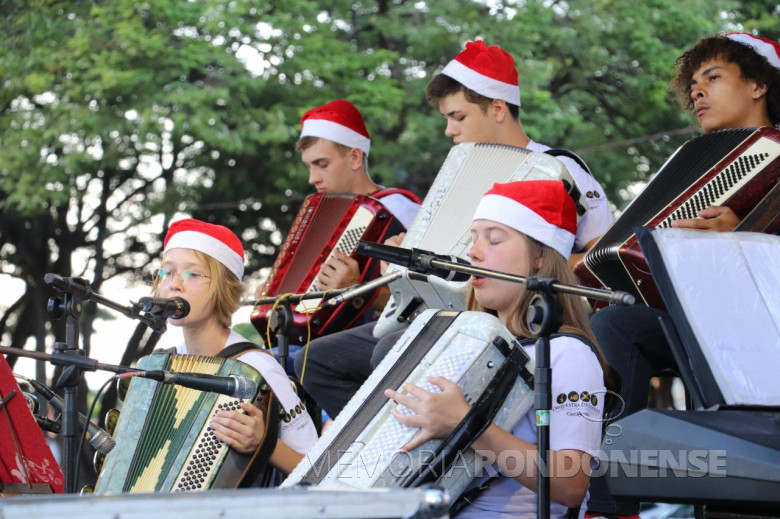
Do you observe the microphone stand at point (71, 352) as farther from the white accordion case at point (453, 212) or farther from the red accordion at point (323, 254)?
the red accordion at point (323, 254)

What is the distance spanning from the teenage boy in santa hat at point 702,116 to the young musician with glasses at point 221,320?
112 cm

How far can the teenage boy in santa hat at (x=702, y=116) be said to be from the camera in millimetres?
3844

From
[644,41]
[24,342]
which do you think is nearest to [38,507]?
[644,41]

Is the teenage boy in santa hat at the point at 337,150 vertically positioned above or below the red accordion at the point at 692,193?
above

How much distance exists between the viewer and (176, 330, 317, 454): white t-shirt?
12.7 ft

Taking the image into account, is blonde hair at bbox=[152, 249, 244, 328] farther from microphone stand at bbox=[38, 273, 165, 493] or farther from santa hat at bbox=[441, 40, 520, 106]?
santa hat at bbox=[441, 40, 520, 106]

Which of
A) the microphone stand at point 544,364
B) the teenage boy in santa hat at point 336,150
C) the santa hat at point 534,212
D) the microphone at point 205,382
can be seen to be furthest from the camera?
the teenage boy in santa hat at point 336,150

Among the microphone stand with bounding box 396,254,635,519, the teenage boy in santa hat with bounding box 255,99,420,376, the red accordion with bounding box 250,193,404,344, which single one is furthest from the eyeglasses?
the microphone stand with bounding box 396,254,635,519

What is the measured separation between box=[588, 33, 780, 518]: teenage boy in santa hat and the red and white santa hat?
1490mm

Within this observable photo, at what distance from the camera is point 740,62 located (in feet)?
14.2

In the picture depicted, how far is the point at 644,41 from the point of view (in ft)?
36.4

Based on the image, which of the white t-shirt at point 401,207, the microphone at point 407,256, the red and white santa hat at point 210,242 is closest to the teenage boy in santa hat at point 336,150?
the white t-shirt at point 401,207

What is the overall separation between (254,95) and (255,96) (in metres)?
0.03

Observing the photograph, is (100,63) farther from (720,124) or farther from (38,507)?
(38,507)
